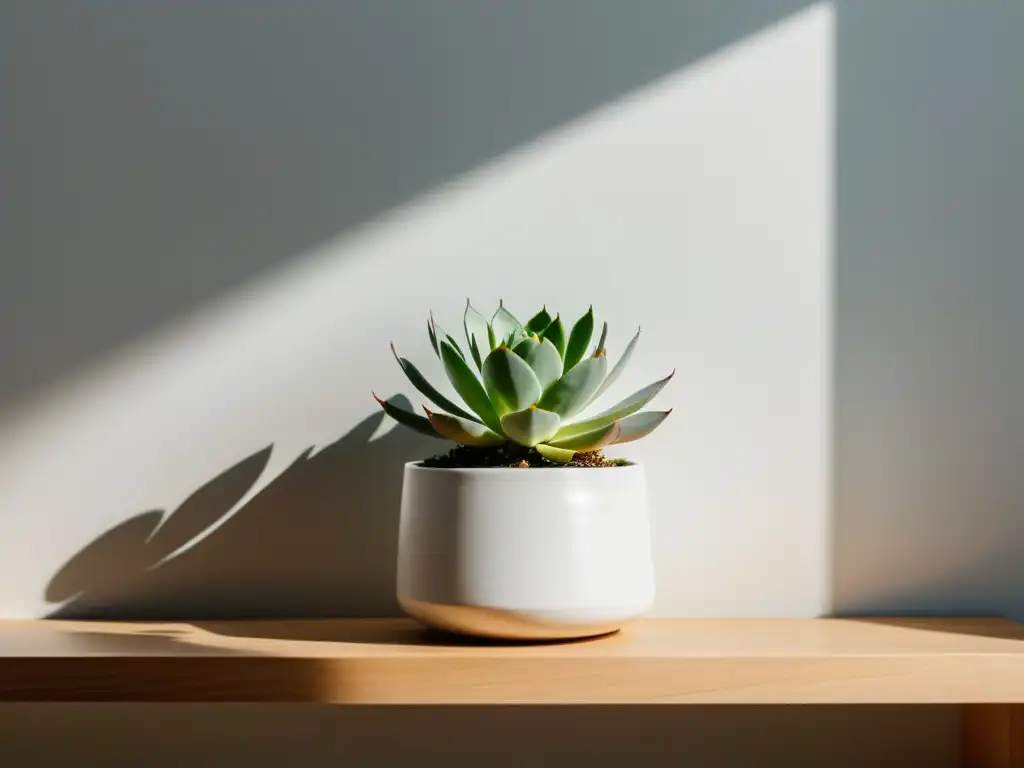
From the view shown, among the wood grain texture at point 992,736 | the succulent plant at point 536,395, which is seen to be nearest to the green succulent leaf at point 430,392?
the succulent plant at point 536,395

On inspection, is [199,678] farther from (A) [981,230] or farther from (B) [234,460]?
(A) [981,230]

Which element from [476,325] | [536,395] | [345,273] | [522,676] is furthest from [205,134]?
[522,676]

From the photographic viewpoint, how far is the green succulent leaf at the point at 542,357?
0.70m

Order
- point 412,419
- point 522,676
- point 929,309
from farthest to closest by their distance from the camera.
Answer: point 929,309 < point 412,419 < point 522,676

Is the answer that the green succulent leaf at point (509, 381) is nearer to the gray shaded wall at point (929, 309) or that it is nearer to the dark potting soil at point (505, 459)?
the dark potting soil at point (505, 459)

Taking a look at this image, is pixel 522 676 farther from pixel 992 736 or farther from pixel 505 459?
pixel 992 736

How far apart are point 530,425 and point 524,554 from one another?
0.09 m

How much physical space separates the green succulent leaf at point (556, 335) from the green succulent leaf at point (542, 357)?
4 centimetres

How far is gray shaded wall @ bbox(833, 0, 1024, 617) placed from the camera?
87 cm

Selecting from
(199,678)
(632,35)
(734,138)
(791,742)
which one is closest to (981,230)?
(734,138)

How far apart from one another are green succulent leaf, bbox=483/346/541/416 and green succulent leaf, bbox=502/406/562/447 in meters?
0.01

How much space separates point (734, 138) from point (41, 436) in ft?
2.12

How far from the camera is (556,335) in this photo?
76 cm

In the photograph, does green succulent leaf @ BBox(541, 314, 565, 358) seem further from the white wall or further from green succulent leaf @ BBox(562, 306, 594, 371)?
the white wall
